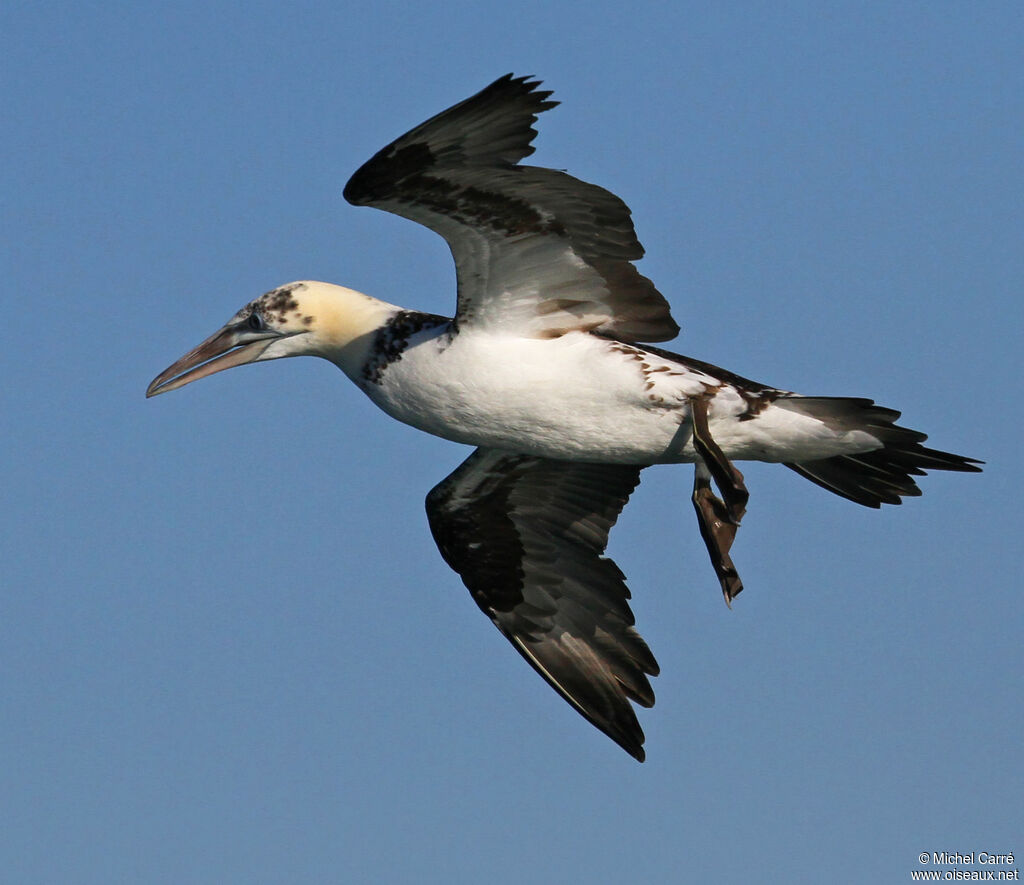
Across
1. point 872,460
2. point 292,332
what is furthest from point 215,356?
point 872,460

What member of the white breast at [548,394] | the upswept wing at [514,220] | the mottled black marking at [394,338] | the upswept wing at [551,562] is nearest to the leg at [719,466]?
the white breast at [548,394]

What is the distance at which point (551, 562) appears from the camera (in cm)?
1220

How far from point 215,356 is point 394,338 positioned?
149 cm

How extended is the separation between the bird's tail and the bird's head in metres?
2.64

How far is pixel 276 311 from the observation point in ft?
37.0

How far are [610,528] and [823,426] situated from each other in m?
2.21

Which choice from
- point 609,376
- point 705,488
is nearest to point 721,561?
point 705,488

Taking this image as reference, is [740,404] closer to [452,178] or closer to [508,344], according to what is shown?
[508,344]

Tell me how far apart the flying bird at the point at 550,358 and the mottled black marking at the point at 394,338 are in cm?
1

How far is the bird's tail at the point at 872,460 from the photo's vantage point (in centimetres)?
1043

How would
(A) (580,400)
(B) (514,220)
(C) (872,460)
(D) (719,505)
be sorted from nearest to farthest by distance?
(B) (514,220), (A) (580,400), (D) (719,505), (C) (872,460)

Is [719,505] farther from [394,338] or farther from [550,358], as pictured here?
[394,338]

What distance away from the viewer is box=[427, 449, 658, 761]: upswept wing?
11.8 meters

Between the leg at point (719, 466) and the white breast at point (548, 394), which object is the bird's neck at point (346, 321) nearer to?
the white breast at point (548, 394)
